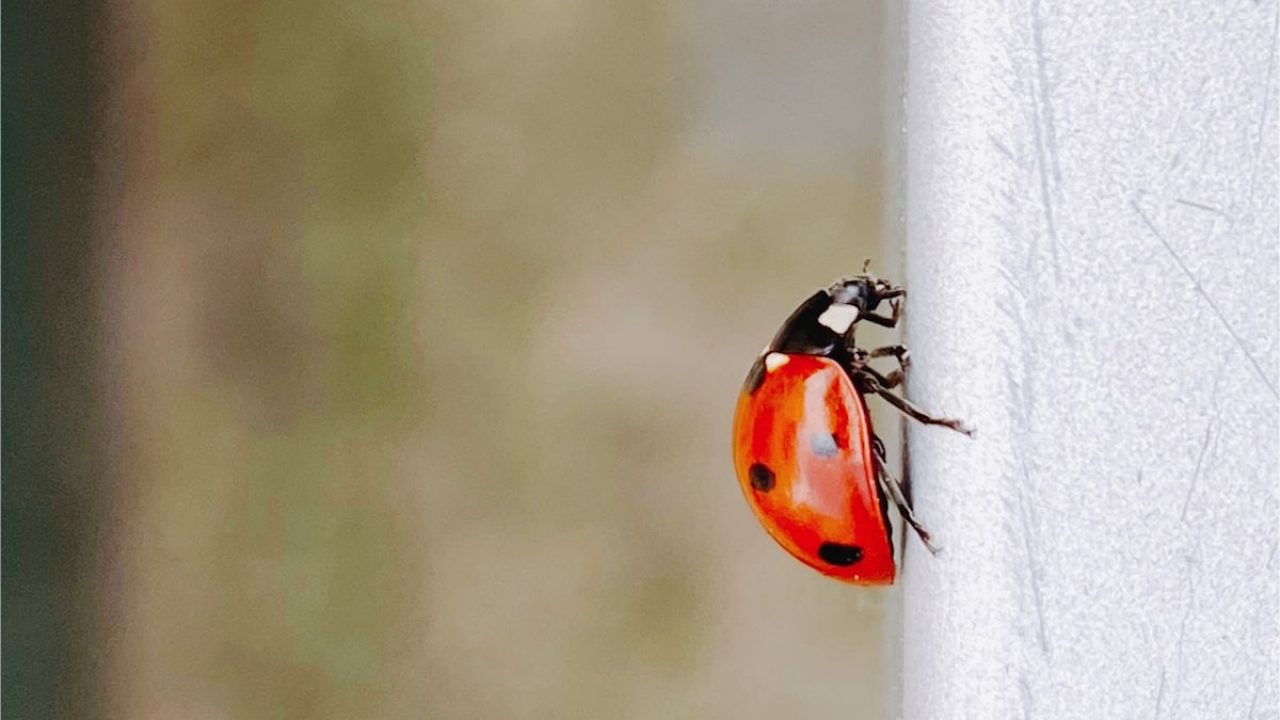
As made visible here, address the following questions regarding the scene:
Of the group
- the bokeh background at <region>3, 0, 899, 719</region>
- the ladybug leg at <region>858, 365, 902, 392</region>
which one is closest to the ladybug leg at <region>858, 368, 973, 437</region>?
the ladybug leg at <region>858, 365, 902, 392</region>

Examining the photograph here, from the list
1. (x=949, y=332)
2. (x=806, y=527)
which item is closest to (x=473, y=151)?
(x=806, y=527)

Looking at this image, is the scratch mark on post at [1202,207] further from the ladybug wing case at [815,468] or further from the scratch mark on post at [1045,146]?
the ladybug wing case at [815,468]

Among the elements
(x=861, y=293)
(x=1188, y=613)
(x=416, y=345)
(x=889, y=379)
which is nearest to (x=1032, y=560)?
(x=1188, y=613)

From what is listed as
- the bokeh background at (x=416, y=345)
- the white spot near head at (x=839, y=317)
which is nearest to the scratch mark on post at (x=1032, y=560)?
the white spot near head at (x=839, y=317)

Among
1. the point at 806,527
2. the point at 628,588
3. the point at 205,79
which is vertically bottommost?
the point at 628,588

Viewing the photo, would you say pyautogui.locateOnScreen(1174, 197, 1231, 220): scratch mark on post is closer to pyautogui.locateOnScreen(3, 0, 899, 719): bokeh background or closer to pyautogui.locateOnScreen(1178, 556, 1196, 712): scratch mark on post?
pyautogui.locateOnScreen(1178, 556, 1196, 712): scratch mark on post

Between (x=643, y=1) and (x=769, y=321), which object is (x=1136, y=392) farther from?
(x=643, y=1)

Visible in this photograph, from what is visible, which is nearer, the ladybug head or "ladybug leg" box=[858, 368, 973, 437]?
"ladybug leg" box=[858, 368, 973, 437]
